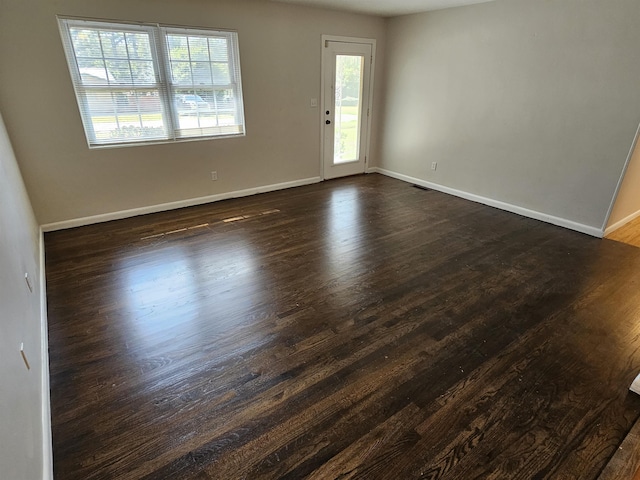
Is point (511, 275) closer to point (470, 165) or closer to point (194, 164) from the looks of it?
point (470, 165)

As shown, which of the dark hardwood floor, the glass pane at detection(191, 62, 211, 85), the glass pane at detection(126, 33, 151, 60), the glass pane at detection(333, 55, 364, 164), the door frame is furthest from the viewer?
the glass pane at detection(333, 55, 364, 164)

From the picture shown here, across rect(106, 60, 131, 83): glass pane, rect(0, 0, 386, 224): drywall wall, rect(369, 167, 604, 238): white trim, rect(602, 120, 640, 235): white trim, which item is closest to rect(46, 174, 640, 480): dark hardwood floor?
rect(369, 167, 604, 238): white trim

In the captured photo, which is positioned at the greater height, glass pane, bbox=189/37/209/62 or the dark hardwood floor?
glass pane, bbox=189/37/209/62

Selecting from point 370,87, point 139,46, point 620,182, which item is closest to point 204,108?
point 139,46

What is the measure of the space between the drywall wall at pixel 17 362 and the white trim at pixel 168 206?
162 cm

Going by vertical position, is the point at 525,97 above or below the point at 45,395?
above

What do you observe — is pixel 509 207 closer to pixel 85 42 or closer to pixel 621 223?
pixel 621 223

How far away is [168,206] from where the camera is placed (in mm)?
4363

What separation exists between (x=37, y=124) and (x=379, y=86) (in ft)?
15.0

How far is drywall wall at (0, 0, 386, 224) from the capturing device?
128 inches

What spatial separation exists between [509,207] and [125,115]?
4.66 m

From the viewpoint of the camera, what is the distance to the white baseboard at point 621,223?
145 inches

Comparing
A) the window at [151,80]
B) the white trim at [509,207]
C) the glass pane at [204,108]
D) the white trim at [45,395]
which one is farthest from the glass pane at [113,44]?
the white trim at [509,207]

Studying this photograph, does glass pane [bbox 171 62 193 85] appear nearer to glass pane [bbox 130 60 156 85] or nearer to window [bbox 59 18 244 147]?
window [bbox 59 18 244 147]
